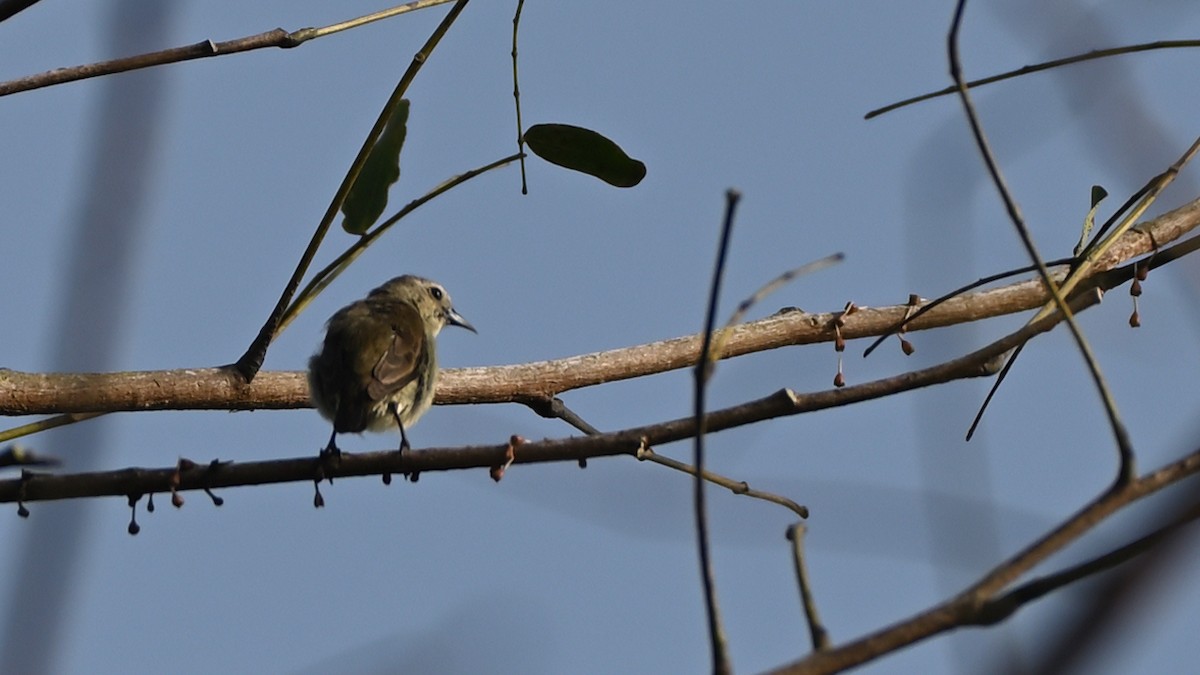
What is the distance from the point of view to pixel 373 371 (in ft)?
17.4

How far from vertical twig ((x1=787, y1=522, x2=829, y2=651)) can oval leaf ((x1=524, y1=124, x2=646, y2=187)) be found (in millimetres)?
2481

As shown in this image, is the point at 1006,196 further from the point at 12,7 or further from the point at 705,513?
the point at 12,7

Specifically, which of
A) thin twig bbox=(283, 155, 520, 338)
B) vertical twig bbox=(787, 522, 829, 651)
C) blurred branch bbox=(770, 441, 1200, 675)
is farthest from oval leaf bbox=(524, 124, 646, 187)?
blurred branch bbox=(770, 441, 1200, 675)

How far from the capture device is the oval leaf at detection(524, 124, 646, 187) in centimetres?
413

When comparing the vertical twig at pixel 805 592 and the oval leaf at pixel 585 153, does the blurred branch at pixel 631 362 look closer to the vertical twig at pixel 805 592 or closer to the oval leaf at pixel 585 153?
the oval leaf at pixel 585 153

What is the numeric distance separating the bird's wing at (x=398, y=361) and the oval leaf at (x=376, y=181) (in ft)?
3.38

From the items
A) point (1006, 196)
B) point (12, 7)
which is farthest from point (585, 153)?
point (1006, 196)

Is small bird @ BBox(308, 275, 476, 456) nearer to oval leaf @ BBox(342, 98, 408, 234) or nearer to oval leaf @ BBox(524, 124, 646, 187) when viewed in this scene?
oval leaf @ BBox(342, 98, 408, 234)

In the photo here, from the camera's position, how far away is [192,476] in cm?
309

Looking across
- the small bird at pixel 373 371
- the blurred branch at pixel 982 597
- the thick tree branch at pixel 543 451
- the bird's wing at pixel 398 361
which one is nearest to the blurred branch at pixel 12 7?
the thick tree branch at pixel 543 451

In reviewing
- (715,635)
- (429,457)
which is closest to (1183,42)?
(429,457)

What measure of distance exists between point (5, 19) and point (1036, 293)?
123 inches

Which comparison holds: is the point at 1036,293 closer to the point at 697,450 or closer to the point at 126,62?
the point at 126,62

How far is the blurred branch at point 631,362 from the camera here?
3848 mm
